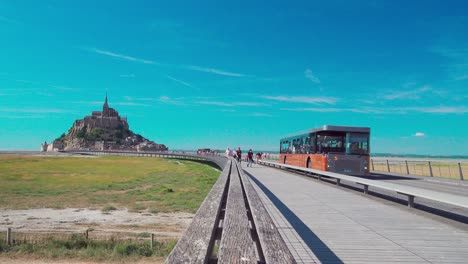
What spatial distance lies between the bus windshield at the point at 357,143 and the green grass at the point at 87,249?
41.5 feet

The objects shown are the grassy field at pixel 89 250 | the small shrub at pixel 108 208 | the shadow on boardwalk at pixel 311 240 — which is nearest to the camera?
the shadow on boardwalk at pixel 311 240

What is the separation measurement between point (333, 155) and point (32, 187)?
24.3 meters

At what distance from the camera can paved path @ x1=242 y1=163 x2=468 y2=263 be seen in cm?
525

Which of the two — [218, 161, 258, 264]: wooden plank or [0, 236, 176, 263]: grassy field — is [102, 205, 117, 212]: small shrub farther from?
[218, 161, 258, 264]: wooden plank

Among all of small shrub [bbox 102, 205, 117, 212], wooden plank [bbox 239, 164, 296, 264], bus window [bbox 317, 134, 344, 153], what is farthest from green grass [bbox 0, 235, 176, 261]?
bus window [bbox 317, 134, 344, 153]

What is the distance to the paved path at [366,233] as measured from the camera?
5.25 metres

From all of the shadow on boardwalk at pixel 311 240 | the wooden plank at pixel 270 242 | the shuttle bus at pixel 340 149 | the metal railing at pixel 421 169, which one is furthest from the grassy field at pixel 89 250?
the metal railing at pixel 421 169

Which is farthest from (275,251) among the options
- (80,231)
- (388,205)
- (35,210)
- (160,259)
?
(35,210)

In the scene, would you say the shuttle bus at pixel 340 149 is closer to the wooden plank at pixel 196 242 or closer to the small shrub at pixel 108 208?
the small shrub at pixel 108 208

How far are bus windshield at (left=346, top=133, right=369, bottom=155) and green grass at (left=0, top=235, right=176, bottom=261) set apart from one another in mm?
12638

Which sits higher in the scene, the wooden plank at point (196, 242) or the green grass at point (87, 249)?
the wooden plank at point (196, 242)

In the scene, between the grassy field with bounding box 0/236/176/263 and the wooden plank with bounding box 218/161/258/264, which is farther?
the grassy field with bounding box 0/236/176/263

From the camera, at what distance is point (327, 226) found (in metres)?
7.38

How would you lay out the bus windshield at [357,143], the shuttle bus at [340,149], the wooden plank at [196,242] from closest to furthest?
1. the wooden plank at [196,242]
2. the shuttle bus at [340,149]
3. the bus windshield at [357,143]
